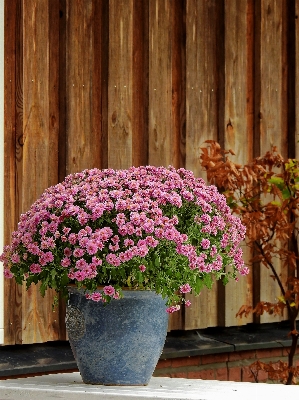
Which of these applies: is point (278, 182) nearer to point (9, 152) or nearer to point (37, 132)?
point (37, 132)

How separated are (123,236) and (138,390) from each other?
53 centimetres

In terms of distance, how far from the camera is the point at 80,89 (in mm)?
4527

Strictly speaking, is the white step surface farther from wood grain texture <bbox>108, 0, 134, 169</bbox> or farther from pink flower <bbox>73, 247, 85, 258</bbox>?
wood grain texture <bbox>108, 0, 134, 169</bbox>

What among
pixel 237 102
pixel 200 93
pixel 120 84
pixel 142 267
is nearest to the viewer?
pixel 142 267

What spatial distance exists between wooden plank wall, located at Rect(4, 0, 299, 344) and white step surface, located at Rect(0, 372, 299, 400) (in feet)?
4.22

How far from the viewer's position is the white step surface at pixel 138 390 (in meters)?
2.78

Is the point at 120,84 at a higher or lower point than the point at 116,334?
higher

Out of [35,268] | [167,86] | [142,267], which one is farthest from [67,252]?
[167,86]

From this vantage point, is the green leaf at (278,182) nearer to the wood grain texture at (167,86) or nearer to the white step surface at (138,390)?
the wood grain texture at (167,86)

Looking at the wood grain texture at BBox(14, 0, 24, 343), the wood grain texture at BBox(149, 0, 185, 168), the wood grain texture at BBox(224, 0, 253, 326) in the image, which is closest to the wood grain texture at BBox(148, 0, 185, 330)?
the wood grain texture at BBox(149, 0, 185, 168)

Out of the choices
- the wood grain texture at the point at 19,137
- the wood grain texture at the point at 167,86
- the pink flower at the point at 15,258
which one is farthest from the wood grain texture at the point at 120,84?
the pink flower at the point at 15,258

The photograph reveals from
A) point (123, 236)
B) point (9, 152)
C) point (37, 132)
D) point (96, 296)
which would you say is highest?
point (37, 132)

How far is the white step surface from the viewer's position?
9.13 ft

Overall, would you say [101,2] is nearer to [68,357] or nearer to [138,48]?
[138,48]
